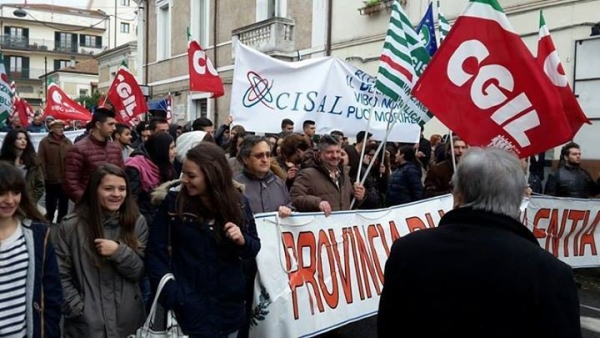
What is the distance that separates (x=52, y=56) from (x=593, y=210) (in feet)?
260

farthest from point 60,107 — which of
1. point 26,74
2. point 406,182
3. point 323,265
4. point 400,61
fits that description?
point 26,74

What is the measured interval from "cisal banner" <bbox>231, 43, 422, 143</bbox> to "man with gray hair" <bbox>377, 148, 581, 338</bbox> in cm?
538

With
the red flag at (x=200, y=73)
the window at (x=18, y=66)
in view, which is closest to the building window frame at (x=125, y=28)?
the window at (x=18, y=66)

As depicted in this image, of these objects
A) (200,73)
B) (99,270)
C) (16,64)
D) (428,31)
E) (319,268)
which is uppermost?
(16,64)

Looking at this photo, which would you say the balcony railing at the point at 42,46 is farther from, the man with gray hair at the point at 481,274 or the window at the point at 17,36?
the man with gray hair at the point at 481,274

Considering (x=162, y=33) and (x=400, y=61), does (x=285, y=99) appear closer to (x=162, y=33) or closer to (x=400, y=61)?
(x=400, y=61)

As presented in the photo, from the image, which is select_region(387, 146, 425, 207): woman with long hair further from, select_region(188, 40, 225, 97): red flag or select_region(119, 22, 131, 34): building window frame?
select_region(119, 22, 131, 34): building window frame

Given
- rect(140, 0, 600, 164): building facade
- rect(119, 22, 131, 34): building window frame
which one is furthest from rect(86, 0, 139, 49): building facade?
rect(140, 0, 600, 164): building facade

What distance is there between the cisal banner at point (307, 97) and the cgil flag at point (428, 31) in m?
0.87

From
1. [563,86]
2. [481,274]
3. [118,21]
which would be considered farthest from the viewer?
[118,21]

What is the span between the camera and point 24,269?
2.70 meters

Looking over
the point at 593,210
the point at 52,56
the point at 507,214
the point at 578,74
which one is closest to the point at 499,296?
the point at 507,214

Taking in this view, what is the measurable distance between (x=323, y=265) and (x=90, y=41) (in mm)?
81994

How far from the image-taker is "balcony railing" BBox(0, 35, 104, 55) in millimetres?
73500
